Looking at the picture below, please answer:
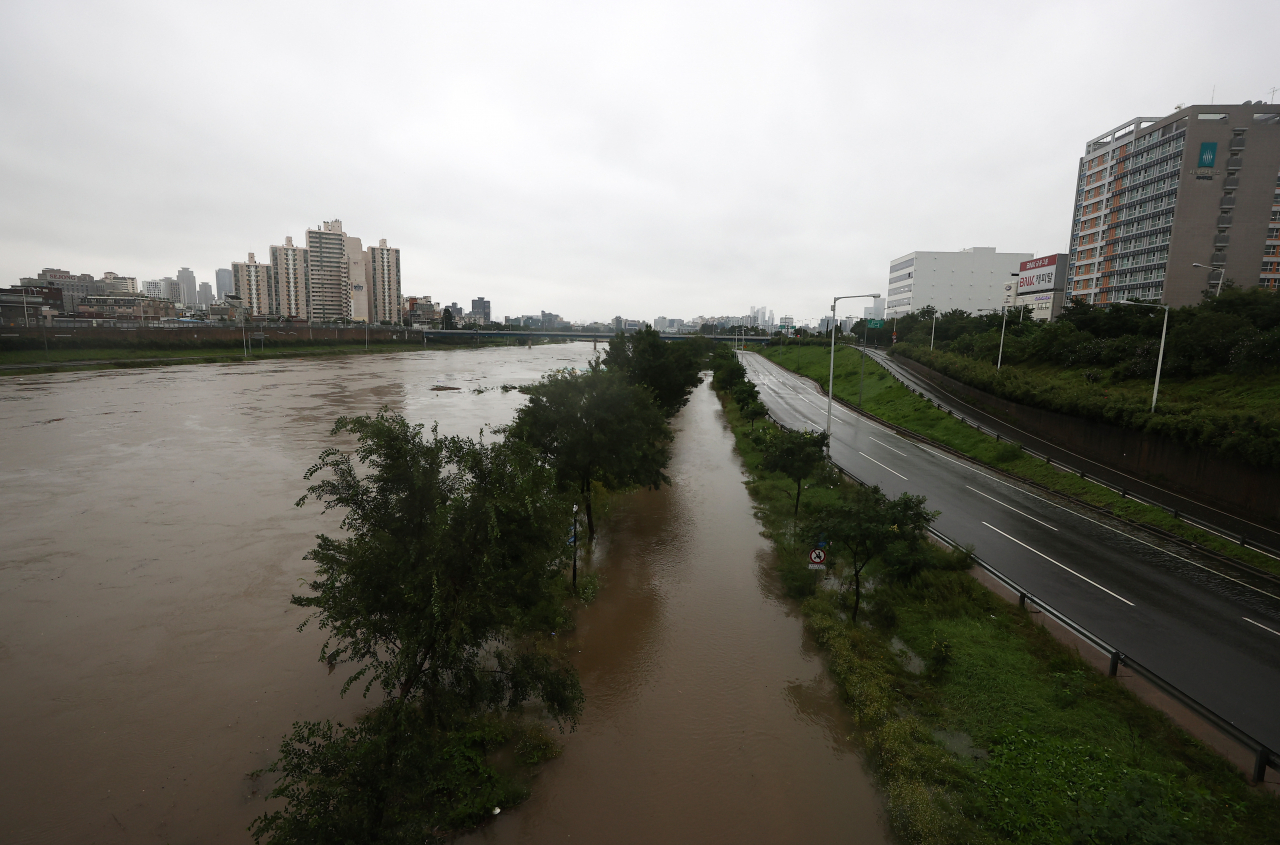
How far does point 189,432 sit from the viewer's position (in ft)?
121

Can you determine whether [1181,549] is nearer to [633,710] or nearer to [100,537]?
[633,710]

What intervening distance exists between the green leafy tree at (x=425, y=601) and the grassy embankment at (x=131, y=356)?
8056cm

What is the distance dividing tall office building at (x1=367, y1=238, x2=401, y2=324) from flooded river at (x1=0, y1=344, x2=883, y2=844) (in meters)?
182

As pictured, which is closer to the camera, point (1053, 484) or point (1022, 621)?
point (1022, 621)

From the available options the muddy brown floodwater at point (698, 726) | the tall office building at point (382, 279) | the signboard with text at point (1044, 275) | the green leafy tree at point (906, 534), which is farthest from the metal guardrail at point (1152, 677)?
the tall office building at point (382, 279)

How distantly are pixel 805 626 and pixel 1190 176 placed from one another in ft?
255

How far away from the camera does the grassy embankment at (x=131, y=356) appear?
64.3m

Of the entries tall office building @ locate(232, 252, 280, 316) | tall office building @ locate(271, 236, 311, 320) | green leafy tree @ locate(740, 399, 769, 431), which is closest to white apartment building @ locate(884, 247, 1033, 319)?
green leafy tree @ locate(740, 399, 769, 431)

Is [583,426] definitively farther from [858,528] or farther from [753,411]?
[753,411]

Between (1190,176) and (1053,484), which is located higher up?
(1190,176)

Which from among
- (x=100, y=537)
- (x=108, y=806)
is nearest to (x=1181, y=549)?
(x=108, y=806)

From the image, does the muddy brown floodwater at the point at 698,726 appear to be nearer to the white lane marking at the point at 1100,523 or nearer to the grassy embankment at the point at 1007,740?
the grassy embankment at the point at 1007,740

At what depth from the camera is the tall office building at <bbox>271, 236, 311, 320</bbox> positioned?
→ 559 ft

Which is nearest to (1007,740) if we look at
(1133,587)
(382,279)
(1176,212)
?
(1133,587)
